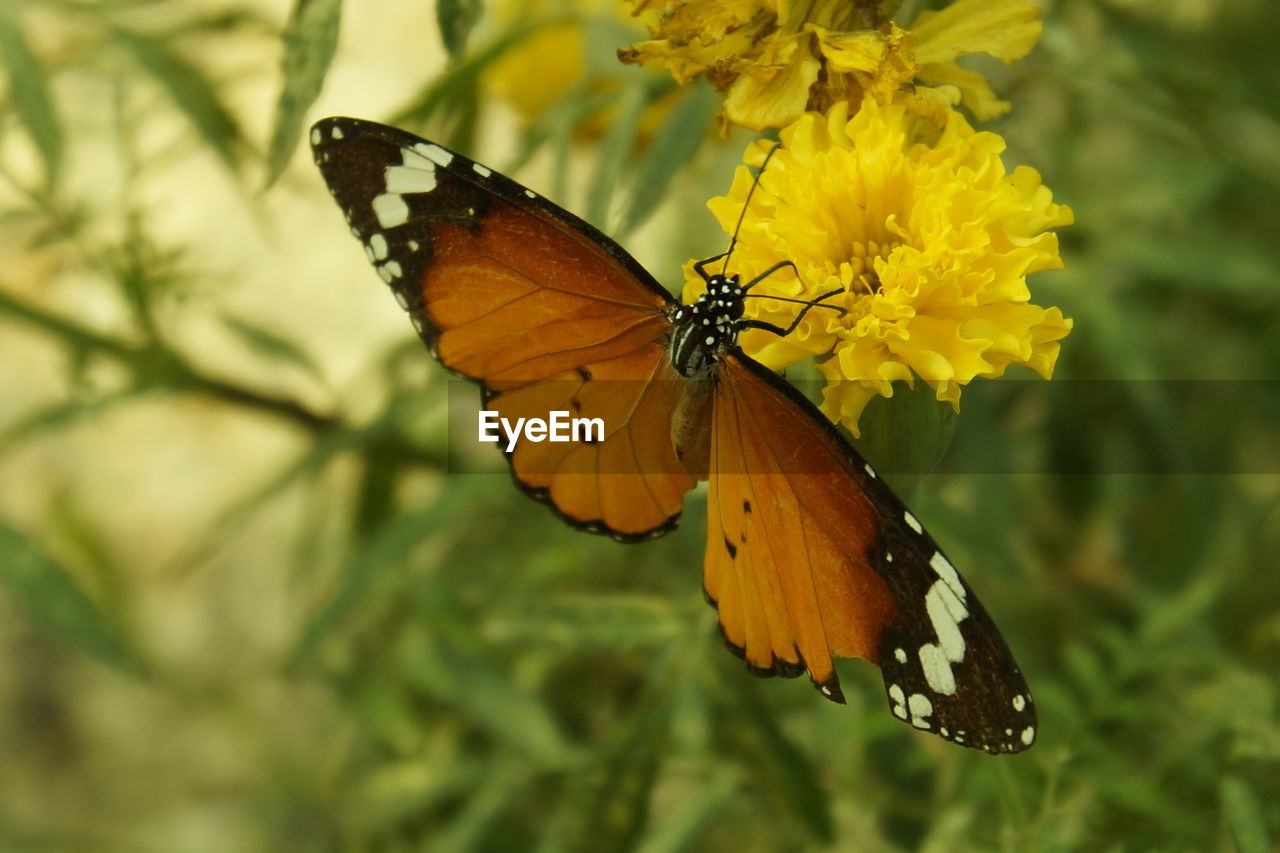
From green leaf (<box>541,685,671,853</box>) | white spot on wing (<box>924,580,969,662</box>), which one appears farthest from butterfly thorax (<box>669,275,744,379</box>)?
green leaf (<box>541,685,671,853</box>)

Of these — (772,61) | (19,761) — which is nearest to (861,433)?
(772,61)

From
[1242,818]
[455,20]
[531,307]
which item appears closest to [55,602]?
[531,307]

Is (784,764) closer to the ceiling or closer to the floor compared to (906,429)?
closer to the floor

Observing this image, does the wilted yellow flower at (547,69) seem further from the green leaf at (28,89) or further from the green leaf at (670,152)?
the green leaf at (28,89)

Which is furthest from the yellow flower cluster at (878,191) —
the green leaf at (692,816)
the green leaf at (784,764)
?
the green leaf at (692,816)

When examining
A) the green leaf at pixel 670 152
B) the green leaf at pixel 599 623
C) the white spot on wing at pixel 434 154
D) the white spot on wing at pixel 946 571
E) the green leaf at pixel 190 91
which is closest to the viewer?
the white spot on wing at pixel 946 571

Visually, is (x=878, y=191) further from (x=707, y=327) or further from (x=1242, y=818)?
(x=1242, y=818)

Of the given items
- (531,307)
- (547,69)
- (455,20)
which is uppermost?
(547,69)
